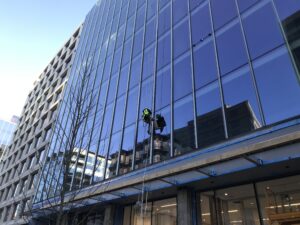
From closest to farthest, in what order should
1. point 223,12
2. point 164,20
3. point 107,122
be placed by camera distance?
1. point 223,12
2. point 164,20
3. point 107,122

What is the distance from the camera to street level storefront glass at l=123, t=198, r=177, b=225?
13.1m

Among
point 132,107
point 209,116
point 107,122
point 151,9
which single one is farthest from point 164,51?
point 209,116

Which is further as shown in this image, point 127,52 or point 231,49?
point 127,52

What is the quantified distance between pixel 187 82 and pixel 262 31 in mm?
4501

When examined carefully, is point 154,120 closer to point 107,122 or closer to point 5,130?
point 107,122

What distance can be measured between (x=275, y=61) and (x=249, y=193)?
5434 millimetres

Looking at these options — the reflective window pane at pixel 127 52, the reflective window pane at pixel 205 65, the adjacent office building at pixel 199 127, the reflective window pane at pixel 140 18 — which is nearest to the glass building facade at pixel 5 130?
the reflective window pane at pixel 127 52

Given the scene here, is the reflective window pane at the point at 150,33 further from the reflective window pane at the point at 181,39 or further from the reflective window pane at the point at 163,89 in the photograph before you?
the reflective window pane at the point at 163,89

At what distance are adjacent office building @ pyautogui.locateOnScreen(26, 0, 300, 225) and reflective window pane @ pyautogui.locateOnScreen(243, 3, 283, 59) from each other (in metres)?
0.05

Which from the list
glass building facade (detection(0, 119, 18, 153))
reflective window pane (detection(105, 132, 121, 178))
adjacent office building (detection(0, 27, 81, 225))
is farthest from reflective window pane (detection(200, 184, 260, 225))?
glass building facade (detection(0, 119, 18, 153))

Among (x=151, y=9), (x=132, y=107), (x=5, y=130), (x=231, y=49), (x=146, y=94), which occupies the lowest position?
(x=132, y=107)

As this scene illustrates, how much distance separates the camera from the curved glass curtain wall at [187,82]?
10.5m

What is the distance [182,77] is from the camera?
15.2 meters

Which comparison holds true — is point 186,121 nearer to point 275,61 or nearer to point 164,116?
point 164,116
